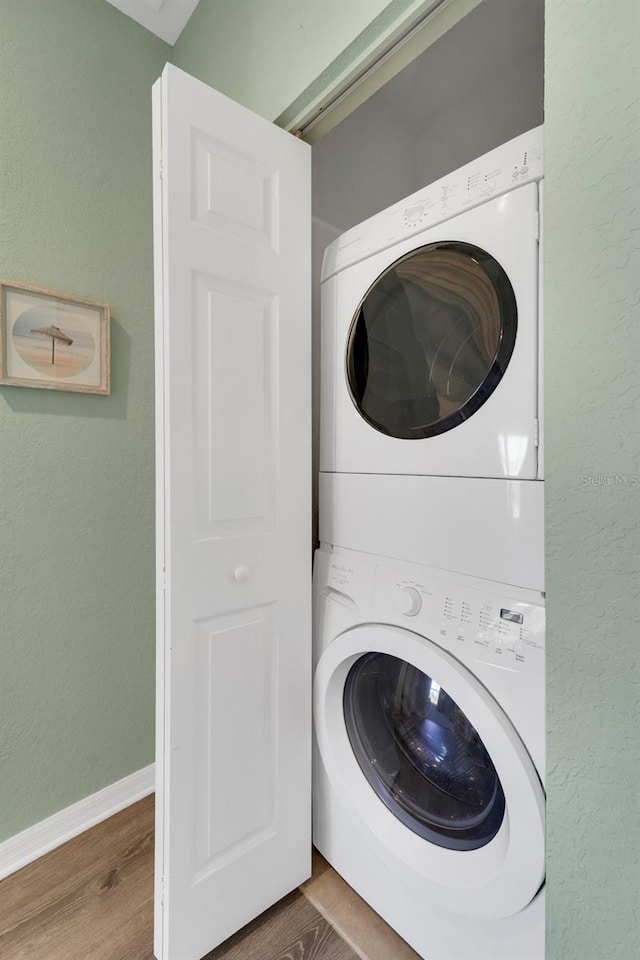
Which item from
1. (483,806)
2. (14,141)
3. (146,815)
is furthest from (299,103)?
(146,815)

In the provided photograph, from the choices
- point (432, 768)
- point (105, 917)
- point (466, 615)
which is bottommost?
point (105, 917)

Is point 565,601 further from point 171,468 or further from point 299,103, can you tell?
point 299,103

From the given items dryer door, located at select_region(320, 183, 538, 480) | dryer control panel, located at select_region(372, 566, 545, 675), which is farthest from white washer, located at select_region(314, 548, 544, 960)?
dryer door, located at select_region(320, 183, 538, 480)

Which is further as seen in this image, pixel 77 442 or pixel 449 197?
pixel 77 442

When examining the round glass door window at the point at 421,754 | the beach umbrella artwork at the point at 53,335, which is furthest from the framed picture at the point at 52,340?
the round glass door window at the point at 421,754

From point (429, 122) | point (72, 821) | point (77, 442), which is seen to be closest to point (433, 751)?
point (72, 821)

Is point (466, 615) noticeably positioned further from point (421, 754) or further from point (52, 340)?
point (52, 340)

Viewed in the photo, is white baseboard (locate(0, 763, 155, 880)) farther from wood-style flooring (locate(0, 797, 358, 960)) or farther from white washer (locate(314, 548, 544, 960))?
white washer (locate(314, 548, 544, 960))

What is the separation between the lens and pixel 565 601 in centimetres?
65

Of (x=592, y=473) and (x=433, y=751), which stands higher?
(x=592, y=473)

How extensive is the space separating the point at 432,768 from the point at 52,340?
1.58 m

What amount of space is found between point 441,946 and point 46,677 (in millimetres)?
1259

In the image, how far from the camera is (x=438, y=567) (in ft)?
3.21

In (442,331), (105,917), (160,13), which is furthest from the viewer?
(160,13)
